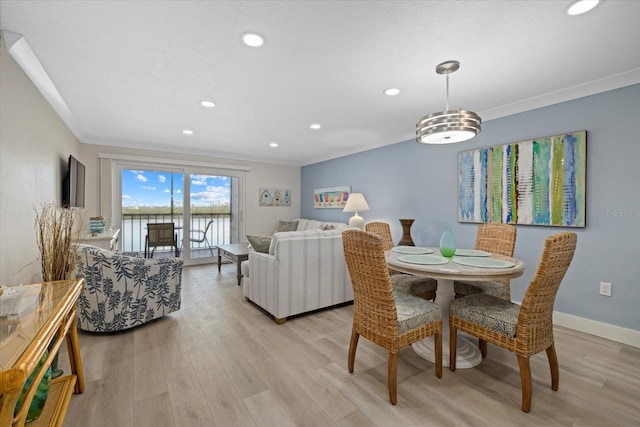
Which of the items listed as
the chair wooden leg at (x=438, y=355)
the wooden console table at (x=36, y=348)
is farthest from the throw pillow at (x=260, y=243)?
the chair wooden leg at (x=438, y=355)

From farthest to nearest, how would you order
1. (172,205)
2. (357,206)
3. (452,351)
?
(172,205) < (357,206) < (452,351)

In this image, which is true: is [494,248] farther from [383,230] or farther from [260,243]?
[260,243]

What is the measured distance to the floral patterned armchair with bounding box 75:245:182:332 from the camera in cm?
243

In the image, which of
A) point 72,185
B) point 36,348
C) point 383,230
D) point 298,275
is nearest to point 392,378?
point 298,275

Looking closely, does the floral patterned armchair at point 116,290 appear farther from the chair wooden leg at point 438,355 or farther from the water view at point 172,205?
Answer: the water view at point 172,205

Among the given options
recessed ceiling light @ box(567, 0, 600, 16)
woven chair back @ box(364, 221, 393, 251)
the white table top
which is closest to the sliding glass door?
woven chair back @ box(364, 221, 393, 251)

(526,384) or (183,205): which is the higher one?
(183,205)

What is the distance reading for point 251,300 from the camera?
330cm

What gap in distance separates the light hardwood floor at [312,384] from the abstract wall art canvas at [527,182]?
1.18m

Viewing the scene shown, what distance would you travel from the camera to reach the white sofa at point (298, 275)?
9.16 ft

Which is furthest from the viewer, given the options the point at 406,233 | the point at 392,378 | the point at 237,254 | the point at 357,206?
the point at 357,206

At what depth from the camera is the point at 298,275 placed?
288cm

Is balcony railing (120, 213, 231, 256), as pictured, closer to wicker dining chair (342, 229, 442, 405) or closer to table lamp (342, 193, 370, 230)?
table lamp (342, 193, 370, 230)

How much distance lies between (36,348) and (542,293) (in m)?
2.29
